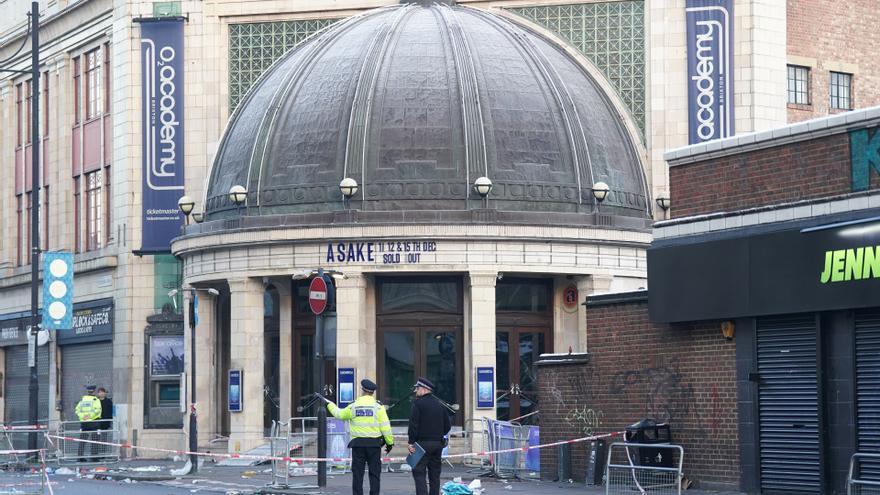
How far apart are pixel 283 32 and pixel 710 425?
27540mm

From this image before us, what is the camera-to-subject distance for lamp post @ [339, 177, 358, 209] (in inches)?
1700

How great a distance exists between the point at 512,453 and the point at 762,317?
9.26 m

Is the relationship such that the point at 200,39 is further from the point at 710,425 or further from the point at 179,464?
the point at 710,425

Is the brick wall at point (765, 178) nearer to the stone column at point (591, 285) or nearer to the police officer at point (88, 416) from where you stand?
the stone column at point (591, 285)

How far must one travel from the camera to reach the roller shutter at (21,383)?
59.7 meters

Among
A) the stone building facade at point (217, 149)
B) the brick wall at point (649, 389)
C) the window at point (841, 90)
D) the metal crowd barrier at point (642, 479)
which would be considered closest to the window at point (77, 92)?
the stone building facade at point (217, 149)

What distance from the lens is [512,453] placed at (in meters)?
34.9

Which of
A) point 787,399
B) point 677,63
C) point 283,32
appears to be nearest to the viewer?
point 787,399

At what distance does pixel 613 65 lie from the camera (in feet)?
164

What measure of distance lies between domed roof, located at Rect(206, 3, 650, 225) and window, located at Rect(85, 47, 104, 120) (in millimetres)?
10392

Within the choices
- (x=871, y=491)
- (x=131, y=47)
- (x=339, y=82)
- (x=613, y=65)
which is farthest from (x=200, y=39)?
(x=871, y=491)

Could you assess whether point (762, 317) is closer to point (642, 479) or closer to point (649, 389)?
point (649, 389)

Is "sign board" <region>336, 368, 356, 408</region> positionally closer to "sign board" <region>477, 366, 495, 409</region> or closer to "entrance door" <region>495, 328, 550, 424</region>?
"sign board" <region>477, 366, 495, 409</region>

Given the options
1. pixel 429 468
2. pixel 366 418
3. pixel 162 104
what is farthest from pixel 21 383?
pixel 429 468
